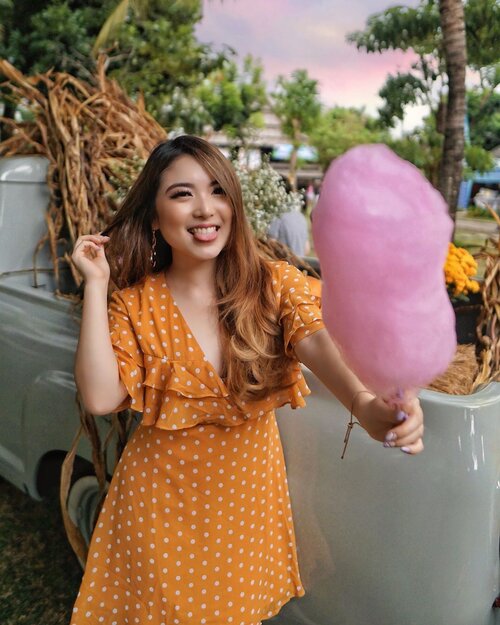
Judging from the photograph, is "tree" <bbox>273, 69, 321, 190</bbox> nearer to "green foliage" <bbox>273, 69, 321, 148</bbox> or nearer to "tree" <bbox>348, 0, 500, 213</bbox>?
"green foliage" <bbox>273, 69, 321, 148</bbox>

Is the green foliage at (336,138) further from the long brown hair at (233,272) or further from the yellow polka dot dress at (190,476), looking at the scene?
the yellow polka dot dress at (190,476)

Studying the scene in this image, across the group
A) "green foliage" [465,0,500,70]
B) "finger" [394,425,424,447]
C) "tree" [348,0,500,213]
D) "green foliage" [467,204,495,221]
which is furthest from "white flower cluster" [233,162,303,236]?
"green foliage" [467,204,495,221]

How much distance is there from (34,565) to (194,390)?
1763 mm

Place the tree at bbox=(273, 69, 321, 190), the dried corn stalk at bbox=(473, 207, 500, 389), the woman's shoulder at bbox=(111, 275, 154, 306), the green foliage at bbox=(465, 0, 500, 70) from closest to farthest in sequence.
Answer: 1. the woman's shoulder at bbox=(111, 275, 154, 306)
2. the dried corn stalk at bbox=(473, 207, 500, 389)
3. the green foliage at bbox=(465, 0, 500, 70)
4. the tree at bbox=(273, 69, 321, 190)

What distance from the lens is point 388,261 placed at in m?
0.87

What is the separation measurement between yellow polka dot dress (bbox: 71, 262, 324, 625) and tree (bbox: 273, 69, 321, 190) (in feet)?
83.9

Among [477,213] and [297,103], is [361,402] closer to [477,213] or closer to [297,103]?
[477,213]

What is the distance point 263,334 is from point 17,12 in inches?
386

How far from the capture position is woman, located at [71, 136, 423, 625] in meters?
1.39

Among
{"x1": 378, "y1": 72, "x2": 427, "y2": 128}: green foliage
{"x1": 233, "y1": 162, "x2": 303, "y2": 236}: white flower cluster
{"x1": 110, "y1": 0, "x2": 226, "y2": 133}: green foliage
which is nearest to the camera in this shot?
{"x1": 233, "y1": 162, "x2": 303, "y2": 236}: white flower cluster

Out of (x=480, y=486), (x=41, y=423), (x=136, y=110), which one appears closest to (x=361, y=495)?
(x=480, y=486)

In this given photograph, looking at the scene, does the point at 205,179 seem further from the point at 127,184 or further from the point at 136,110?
the point at 136,110

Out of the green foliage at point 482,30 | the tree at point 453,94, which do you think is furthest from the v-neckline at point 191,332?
the green foliage at point 482,30

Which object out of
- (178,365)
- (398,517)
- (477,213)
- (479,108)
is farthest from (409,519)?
(479,108)
